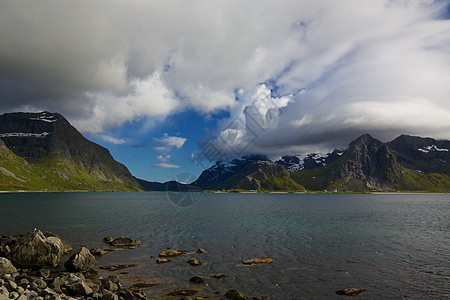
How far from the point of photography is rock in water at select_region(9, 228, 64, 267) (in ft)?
118

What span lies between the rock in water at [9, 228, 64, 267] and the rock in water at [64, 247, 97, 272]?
2.89 m

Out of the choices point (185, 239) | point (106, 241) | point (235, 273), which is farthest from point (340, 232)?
point (106, 241)

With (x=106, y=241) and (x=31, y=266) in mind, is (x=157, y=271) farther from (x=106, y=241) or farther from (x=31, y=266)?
(x=106, y=241)

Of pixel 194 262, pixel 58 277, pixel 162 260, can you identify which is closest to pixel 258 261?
pixel 194 262

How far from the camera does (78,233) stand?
63469mm

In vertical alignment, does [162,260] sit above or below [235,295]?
below

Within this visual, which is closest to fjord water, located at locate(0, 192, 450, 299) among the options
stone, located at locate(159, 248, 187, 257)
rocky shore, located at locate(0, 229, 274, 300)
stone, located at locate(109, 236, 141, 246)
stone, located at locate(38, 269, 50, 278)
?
stone, located at locate(159, 248, 187, 257)

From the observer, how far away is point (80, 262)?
35062mm

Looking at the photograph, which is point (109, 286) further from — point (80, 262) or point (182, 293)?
point (80, 262)

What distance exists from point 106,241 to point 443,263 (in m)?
58.9

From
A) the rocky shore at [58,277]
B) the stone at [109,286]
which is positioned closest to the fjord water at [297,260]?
the rocky shore at [58,277]

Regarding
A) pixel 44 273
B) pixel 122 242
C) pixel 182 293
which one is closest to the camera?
pixel 182 293

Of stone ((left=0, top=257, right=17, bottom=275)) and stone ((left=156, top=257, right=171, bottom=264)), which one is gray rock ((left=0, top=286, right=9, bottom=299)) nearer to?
stone ((left=0, top=257, right=17, bottom=275))

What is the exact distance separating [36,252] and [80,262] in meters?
6.86
